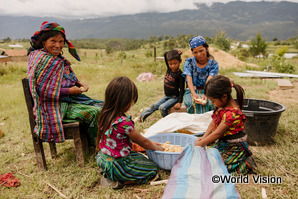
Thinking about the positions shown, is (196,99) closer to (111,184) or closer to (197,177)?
(197,177)

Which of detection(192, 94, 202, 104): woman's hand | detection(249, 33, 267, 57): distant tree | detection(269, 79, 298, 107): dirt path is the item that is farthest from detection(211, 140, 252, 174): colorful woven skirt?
detection(249, 33, 267, 57): distant tree

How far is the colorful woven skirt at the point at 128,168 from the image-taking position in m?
2.14

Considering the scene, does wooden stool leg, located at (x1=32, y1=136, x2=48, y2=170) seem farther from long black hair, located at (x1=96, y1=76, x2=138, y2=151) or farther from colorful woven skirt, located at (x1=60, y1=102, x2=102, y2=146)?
long black hair, located at (x1=96, y1=76, x2=138, y2=151)

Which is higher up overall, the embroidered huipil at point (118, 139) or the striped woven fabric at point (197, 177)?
the embroidered huipil at point (118, 139)

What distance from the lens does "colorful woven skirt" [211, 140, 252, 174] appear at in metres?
2.30

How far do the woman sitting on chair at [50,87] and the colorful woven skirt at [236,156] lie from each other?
1.67 metres

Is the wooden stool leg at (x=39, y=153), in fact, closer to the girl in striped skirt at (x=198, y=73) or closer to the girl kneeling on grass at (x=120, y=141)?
the girl kneeling on grass at (x=120, y=141)

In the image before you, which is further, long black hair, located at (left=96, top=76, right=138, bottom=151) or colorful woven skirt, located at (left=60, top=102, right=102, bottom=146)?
colorful woven skirt, located at (left=60, top=102, right=102, bottom=146)

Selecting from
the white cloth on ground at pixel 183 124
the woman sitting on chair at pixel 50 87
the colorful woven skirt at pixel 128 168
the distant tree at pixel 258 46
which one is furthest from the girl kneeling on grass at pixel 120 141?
the distant tree at pixel 258 46

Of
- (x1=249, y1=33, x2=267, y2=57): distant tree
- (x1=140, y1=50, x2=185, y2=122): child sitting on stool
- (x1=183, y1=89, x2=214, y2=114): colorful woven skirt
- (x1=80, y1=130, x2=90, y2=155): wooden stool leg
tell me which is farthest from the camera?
(x1=249, y1=33, x2=267, y2=57): distant tree

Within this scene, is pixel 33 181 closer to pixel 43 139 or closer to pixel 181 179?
pixel 43 139

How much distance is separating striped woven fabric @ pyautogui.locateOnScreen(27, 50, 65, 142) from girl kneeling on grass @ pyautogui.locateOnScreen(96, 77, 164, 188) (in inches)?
22.7

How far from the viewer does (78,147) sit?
99.5 inches

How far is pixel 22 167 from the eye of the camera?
275 cm
